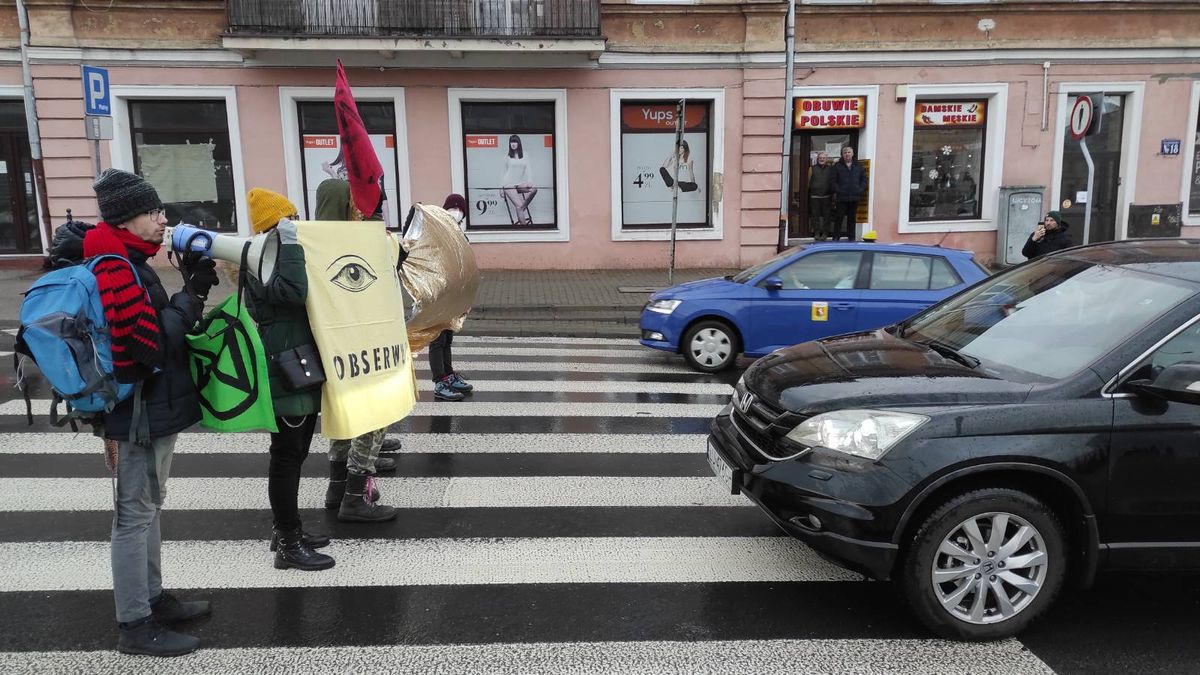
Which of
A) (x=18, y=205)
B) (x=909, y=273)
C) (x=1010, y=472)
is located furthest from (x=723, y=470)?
(x=18, y=205)

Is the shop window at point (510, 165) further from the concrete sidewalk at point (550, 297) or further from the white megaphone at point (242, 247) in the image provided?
the white megaphone at point (242, 247)

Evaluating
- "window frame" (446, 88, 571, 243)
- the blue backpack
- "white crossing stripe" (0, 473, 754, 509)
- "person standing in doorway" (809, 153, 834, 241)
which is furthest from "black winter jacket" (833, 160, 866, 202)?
the blue backpack

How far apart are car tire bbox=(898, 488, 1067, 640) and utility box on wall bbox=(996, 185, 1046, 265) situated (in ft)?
49.8

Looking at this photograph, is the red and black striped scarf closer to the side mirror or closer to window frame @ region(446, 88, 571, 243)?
the side mirror

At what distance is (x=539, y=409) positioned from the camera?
7172mm

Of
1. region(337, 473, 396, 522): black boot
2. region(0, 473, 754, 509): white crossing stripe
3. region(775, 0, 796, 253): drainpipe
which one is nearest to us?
region(337, 473, 396, 522): black boot

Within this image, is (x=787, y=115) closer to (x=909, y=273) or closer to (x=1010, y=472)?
(x=909, y=273)

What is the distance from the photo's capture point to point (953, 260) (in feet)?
28.9

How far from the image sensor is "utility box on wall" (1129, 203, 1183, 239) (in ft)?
56.9

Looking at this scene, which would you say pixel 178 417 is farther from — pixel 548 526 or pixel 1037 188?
pixel 1037 188

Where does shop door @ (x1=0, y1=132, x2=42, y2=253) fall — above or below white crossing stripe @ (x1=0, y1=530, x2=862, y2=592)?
above

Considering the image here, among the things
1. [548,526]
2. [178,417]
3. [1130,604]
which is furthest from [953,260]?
[178,417]

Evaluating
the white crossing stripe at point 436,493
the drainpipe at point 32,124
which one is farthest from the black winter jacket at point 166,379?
the drainpipe at point 32,124

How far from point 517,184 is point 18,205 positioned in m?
9.71
